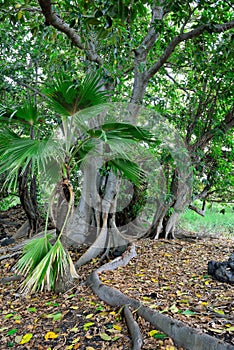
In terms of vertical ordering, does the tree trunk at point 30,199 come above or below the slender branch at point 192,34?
below

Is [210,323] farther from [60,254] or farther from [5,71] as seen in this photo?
[5,71]

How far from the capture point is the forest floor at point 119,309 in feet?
8.77

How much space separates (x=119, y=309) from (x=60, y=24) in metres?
3.23

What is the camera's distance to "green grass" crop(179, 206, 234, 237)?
7965 millimetres

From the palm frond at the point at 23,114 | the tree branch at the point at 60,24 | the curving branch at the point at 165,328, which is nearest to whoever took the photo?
the curving branch at the point at 165,328

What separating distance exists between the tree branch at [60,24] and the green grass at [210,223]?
4492mm

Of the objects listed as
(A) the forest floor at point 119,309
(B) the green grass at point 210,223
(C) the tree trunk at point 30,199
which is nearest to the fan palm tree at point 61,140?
(A) the forest floor at point 119,309

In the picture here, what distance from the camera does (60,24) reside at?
3650 mm

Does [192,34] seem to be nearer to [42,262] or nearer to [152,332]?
[42,262]

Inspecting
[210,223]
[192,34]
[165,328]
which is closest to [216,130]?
[192,34]

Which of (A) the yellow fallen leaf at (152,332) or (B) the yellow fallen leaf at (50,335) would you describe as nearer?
(A) the yellow fallen leaf at (152,332)

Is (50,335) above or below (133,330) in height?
below

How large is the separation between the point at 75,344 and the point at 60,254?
981 mm

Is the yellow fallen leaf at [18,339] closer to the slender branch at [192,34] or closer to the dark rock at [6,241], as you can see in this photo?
the slender branch at [192,34]
